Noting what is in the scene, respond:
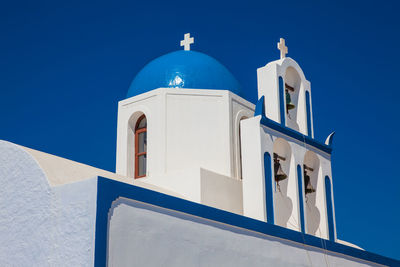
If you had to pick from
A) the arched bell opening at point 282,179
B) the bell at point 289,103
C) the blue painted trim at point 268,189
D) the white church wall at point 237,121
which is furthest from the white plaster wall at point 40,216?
→ the bell at point 289,103

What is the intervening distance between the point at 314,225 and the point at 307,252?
4.78 feet

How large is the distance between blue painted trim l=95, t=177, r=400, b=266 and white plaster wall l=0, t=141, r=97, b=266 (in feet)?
0.26

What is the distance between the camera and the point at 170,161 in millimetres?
10461

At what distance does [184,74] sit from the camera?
1115 cm

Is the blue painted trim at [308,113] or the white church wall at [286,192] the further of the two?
the blue painted trim at [308,113]

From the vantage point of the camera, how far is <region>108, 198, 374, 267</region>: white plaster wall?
20.7ft

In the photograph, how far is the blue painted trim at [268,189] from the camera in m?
8.98

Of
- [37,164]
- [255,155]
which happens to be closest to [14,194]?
[37,164]

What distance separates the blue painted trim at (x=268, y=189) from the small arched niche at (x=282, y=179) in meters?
0.50

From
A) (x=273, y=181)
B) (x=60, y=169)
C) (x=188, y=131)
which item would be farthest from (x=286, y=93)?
(x=60, y=169)

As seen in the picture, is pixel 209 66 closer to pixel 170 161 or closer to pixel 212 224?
pixel 170 161

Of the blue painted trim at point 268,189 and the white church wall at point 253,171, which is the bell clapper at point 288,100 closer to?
the white church wall at point 253,171

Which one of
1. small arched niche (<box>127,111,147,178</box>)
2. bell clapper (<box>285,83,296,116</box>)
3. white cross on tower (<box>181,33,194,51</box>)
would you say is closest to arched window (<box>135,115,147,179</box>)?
small arched niche (<box>127,111,147,178</box>)

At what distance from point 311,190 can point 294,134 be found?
42.6 inches
